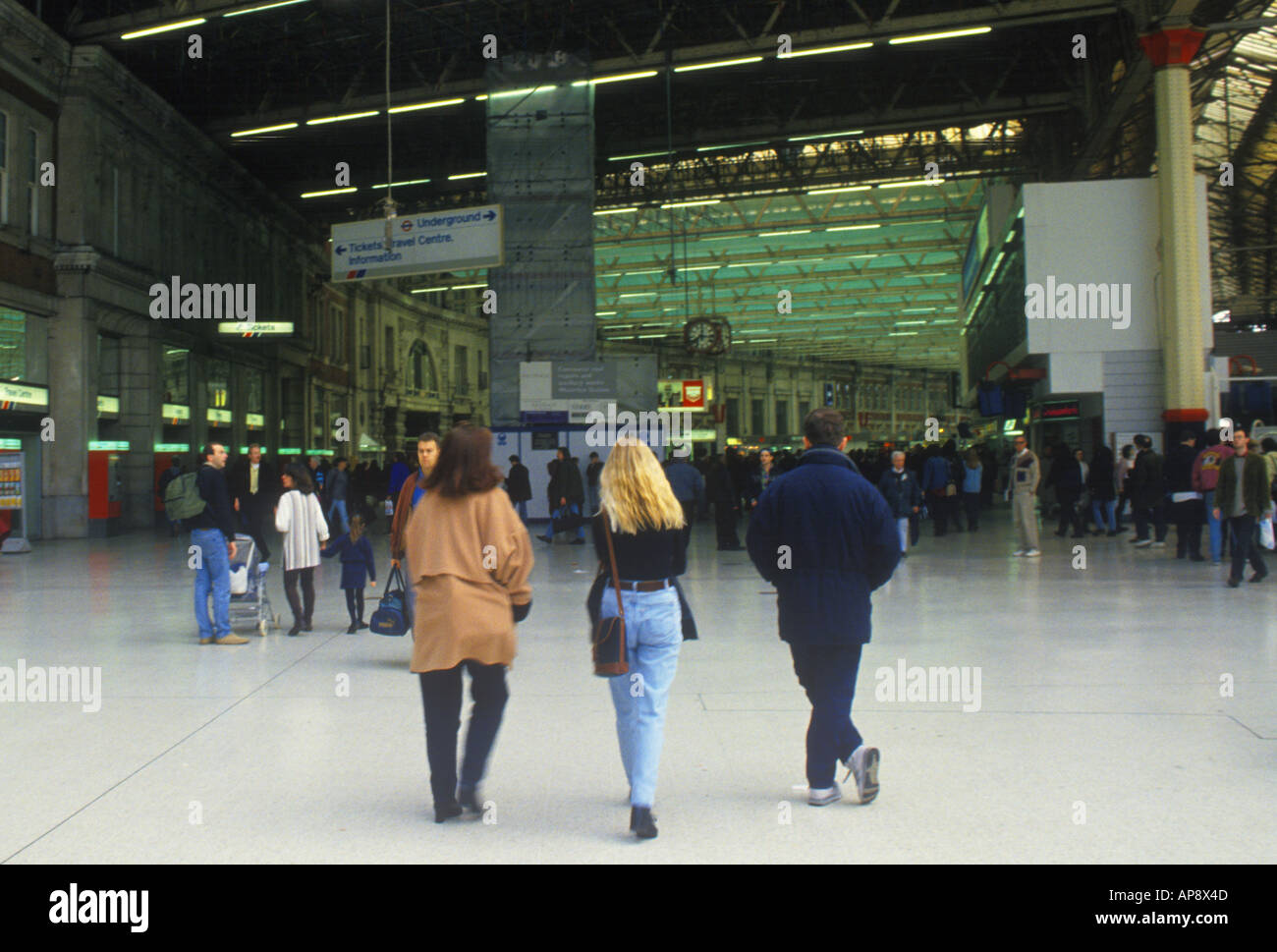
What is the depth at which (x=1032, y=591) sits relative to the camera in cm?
1203

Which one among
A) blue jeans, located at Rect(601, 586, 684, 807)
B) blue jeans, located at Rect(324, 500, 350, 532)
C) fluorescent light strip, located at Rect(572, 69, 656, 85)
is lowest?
blue jeans, located at Rect(601, 586, 684, 807)

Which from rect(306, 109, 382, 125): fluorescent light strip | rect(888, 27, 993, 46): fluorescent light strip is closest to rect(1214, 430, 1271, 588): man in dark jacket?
rect(888, 27, 993, 46): fluorescent light strip

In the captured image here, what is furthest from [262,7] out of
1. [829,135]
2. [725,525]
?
[829,135]

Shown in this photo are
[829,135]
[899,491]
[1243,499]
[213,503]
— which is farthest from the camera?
[829,135]

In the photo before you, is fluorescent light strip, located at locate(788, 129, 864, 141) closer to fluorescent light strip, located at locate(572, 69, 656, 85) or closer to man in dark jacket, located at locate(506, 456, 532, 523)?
fluorescent light strip, located at locate(572, 69, 656, 85)

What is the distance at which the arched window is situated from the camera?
157 feet

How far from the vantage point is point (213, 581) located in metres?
9.40

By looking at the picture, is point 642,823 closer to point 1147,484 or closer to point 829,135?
point 1147,484

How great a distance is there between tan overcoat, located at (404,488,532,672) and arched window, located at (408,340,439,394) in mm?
43930

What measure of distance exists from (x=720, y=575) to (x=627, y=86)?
53.3 feet

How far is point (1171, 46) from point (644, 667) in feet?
61.7

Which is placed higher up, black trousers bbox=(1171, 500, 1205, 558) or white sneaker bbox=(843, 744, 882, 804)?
black trousers bbox=(1171, 500, 1205, 558)

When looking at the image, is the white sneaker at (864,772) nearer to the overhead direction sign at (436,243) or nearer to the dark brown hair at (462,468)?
the dark brown hair at (462,468)

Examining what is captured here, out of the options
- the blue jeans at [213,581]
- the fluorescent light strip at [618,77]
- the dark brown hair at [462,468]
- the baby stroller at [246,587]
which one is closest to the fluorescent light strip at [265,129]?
the fluorescent light strip at [618,77]
